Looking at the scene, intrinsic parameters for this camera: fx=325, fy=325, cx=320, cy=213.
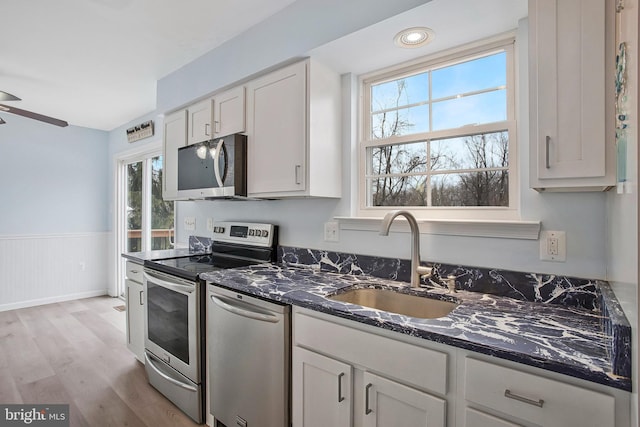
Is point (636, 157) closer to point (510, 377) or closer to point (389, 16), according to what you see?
point (510, 377)

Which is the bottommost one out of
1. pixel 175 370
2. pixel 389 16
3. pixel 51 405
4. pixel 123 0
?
pixel 51 405

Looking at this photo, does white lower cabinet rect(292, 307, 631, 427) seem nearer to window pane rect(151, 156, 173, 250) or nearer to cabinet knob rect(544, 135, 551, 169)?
cabinet knob rect(544, 135, 551, 169)

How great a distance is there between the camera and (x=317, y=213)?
85.0 inches

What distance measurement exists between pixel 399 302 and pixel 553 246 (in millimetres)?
698

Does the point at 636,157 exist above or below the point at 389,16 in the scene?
below

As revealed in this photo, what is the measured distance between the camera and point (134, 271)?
262cm

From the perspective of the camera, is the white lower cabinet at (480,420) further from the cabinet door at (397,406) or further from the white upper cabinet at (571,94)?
the white upper cabinet at (571,94)

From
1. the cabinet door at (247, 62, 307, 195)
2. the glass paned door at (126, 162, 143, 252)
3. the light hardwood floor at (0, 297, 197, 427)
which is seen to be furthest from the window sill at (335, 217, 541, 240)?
the glass paned door at (126, 162, 143, 252)

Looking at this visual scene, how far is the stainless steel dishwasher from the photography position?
1471mm

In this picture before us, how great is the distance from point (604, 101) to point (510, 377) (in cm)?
90

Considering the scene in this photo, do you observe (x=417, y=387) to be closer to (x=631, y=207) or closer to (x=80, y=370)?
(x=631, y=207)

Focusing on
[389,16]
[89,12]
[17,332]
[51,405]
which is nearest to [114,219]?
[17,332]

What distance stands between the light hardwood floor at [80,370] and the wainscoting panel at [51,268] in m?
0.37

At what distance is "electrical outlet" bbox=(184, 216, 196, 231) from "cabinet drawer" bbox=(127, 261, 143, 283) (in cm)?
66
